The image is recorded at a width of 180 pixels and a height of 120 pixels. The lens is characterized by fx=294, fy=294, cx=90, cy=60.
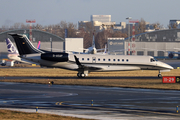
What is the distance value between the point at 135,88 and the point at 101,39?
132m

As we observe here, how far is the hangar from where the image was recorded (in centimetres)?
10281

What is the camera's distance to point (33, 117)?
50.0ft

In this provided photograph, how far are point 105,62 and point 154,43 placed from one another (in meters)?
67.8

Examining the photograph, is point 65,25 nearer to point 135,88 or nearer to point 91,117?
point 135,88

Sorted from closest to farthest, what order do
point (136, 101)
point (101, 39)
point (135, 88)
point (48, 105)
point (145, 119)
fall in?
point (145, 119) → point (48, 105) → point (136, 101) → point (135, 88) → point (101, 39)

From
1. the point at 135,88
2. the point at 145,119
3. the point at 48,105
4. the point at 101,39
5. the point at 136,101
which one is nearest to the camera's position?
the point at 145,119

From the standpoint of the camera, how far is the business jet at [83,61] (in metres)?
39.9

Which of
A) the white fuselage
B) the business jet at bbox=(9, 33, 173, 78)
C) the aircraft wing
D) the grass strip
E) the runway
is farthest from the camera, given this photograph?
the white fuselage

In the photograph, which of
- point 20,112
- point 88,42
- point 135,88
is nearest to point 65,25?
point 88,42

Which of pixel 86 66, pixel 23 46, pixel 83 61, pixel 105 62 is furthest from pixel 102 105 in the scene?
pixel 23 46

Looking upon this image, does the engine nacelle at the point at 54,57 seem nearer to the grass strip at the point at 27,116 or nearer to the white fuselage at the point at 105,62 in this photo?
the white fuselage at the point at 105,62

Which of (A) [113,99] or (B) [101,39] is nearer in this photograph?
(A) [113,99]

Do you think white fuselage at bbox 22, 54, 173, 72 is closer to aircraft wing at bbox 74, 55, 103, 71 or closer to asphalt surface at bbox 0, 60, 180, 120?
aircraft wing at bbox 74, 55, 103, 71

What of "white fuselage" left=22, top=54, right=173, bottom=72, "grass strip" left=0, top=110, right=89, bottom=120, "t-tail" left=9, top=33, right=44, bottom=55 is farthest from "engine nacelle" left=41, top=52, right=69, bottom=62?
"grass strip" left=0, top=110, right=89, bottom=120
